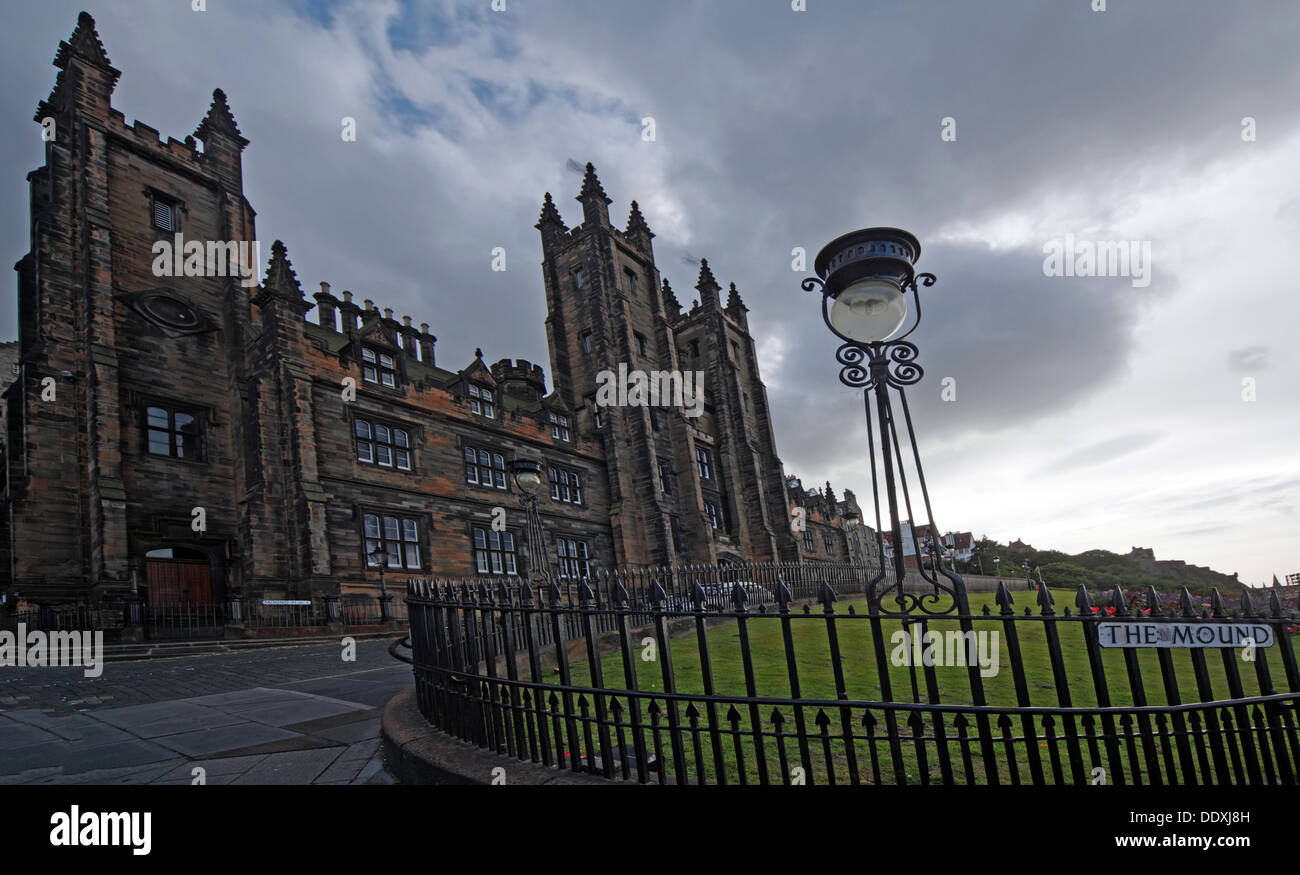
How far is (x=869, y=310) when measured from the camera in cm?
370

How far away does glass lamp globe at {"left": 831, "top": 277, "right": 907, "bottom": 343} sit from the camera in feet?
12.0

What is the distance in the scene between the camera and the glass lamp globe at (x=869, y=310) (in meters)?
3.64

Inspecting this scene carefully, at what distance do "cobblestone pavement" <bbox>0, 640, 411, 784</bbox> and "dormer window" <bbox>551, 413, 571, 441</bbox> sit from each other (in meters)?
20.2

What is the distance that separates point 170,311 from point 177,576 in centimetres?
813

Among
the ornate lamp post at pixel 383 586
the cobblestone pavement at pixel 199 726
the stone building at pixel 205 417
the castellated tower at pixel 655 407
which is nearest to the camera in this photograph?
the cobblestone pavement at pixel 199 726

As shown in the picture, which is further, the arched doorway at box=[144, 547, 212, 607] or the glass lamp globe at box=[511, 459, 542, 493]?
the arched doorway at box=[144, 547, 212, 607]

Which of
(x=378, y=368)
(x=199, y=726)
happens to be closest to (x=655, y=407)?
(x=378, y=368)

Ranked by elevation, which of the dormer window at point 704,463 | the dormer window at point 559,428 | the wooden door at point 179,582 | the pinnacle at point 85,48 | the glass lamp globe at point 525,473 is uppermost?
the pinnacle at point 85,48

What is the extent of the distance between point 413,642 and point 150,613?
16761mm

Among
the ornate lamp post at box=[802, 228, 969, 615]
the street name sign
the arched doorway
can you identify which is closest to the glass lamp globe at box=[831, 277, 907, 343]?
the ornate lamp post at box=[802, 228, 969, 615]

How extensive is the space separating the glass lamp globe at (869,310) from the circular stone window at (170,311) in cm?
2291

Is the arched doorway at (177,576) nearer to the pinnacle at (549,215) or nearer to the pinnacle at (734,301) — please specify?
the pinnacle at (549,215)

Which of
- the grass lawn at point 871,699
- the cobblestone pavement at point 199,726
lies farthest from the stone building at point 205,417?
the grass lawn at point 871,699

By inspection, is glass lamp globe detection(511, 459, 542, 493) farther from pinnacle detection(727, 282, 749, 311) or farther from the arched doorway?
pinnacle detection(727, 282, 749, 311)
